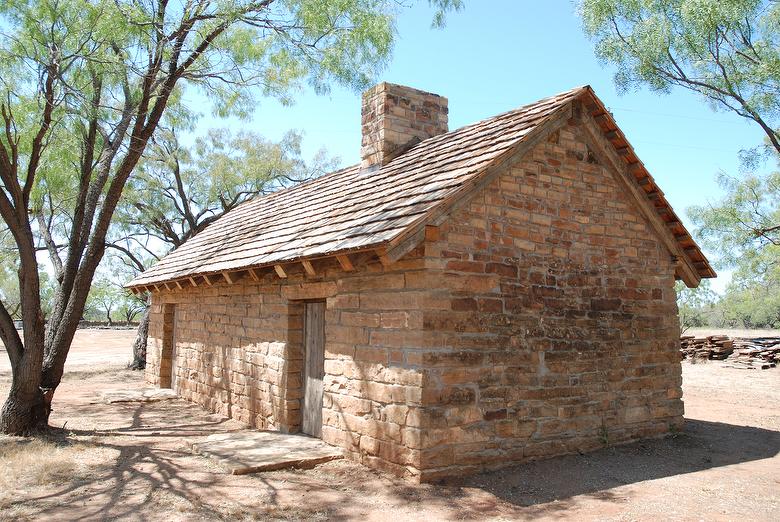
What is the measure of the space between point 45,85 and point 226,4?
2.93 m

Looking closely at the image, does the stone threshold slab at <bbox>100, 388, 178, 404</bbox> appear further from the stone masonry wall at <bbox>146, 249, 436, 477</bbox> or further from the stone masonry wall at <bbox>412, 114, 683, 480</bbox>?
the stone masonry wall at <bbox>412, 114, 683, 480</bbox>

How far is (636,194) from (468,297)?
3403mm

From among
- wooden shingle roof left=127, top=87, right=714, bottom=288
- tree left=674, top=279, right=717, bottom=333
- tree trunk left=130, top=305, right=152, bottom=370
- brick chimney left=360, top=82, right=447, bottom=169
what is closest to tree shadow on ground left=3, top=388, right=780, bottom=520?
wooden shingle roof left=127, top=87, right=714, bottom=288

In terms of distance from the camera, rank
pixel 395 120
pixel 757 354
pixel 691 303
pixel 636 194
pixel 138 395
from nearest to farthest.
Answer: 1. pixel 636 194
2. pixel 395 120
3. pixel 138 395
4. pixel 757 354
5. pixel 691 303

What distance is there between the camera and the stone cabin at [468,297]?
20.1 ft

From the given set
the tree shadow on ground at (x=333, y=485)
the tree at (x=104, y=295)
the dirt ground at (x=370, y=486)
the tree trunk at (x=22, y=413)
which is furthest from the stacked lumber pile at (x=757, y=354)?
the tree at (x=104, y=295)

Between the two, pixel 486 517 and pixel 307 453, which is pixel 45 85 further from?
pixel 486 517

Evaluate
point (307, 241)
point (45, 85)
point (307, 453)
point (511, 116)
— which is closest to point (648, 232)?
point (511, 116)

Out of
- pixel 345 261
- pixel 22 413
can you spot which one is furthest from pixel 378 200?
pixel 22 413

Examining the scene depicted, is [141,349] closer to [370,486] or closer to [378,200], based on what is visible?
[378,200]

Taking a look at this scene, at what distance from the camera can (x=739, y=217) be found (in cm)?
1755

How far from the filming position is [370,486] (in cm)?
591

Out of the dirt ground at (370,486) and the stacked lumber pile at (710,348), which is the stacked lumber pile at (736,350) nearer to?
the stacked lumber pile at (710,348)

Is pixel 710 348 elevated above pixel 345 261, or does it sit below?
below
